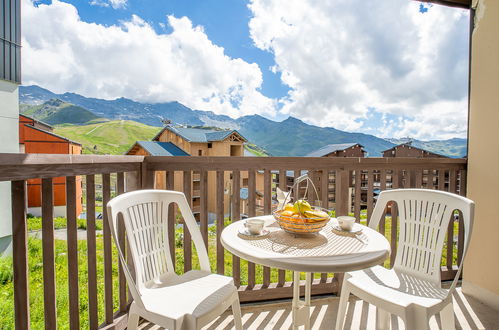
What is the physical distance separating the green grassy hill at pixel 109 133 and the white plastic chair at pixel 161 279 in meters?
1.99

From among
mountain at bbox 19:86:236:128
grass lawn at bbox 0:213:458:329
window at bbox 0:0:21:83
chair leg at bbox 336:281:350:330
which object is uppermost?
window at bbox 0:0:21:83

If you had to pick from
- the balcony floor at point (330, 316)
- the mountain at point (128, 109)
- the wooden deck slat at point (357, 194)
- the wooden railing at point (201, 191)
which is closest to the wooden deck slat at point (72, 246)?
the wooden railing at point (201, 191)

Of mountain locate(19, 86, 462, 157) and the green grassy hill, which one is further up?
mountain locate(19, 86, 462, 157)

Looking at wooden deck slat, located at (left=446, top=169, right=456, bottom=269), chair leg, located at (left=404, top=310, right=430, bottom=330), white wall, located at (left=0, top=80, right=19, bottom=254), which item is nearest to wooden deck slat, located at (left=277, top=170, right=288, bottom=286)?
chair leg, located at (left=404, top=310, right=430, bottom=330)

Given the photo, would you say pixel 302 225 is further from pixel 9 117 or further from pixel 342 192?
pixel 9 117

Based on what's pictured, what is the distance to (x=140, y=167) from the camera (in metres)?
1.79

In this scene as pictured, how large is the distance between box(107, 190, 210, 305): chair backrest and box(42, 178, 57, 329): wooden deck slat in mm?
259

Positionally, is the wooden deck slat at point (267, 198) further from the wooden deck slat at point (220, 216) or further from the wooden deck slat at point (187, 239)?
the wooden deck slat at point (187, 239)

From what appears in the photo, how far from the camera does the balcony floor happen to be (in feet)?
5.90

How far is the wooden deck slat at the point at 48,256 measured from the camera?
1.15 m

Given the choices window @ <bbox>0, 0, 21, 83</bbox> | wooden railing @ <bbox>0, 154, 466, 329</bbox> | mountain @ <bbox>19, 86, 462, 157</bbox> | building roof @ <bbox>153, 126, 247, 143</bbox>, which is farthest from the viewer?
mountain @ <bbox>19, 86, 462, 157</bbox>

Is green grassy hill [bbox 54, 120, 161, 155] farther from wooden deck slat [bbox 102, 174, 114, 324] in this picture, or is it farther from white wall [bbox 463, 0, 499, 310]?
white wall [bbox 463, 0, 499, 310]

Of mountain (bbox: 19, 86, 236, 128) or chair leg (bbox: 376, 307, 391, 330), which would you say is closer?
chair leg (bbox: 376, 307, 391, 330)

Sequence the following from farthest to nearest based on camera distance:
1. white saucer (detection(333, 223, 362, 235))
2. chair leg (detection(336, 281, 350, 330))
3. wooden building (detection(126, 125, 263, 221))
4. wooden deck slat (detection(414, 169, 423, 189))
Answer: wooden building (detection(126, 125, 263, 221))
wooden deck slat (detection(414, 169, 423, 189))
chair leg (detection(336, 281, 350, 330))
white saucer (detection(333, 223, 362, 235))
